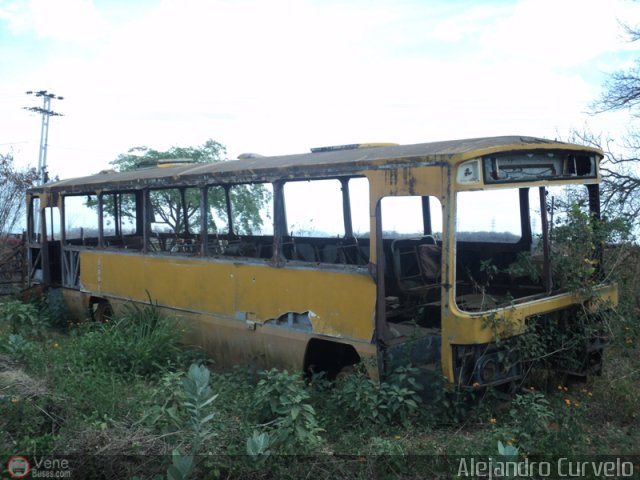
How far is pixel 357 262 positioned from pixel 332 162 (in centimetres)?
165

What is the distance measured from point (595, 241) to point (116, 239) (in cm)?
749

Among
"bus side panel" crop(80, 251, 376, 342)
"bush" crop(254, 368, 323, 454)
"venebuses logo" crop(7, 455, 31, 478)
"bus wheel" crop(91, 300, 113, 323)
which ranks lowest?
"venebuses logo" crop(7, 455, 31, 478)

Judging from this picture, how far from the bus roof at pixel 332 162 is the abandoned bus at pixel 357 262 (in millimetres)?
20

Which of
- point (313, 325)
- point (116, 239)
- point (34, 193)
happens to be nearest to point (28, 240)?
point (34, 193)

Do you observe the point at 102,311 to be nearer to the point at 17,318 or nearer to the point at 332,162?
the point at 17,318

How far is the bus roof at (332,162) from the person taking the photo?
16.6 feet

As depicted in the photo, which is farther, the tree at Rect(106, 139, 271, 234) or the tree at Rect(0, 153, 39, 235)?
the tree at Rect(0, 153, 39, 235)

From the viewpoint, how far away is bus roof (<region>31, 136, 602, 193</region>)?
199 inches

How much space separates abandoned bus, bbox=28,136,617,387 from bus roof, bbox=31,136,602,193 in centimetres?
2

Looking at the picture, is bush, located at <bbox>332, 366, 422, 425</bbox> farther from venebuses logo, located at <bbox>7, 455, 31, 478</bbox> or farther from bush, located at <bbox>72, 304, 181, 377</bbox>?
venebuses logo, located at <bbox>7, 455, 31, 478</bbox>

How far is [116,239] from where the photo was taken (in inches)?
411

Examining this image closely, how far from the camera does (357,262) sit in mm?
7160

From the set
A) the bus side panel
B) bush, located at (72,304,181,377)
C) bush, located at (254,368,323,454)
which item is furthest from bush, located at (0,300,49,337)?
bush, located at (254,368,323,454)

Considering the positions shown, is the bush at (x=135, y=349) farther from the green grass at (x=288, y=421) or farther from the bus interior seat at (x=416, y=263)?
the bus interior seat at (x=416, y=263)
